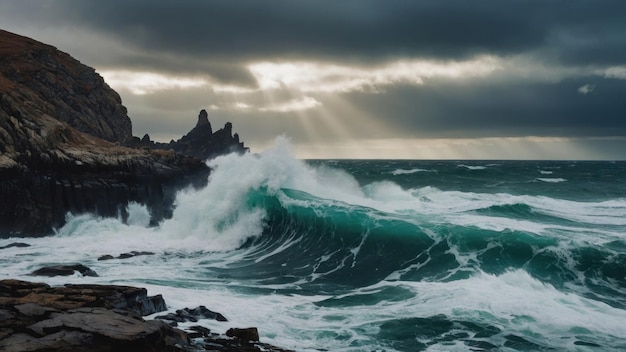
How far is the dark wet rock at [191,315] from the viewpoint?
10.9m

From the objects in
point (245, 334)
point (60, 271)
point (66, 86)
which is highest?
point (66, 86)

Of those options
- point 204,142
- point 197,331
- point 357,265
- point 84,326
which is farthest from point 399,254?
point 204,142

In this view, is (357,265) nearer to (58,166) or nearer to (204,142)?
(58,166)

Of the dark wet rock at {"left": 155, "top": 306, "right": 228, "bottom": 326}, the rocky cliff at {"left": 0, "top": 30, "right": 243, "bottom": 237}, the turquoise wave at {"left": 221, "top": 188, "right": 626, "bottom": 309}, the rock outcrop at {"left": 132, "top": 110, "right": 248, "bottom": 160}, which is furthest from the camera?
the rock outcrop at {"left": 132, "top": 110, "right": 248, "bottom": 160}

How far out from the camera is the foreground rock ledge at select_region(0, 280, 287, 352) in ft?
23.6

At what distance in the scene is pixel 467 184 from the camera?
69062 millimetres

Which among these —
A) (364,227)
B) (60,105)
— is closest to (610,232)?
(364,227)

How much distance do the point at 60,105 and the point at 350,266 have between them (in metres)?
37.3

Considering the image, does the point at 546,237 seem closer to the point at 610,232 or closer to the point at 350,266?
the point at 610,232

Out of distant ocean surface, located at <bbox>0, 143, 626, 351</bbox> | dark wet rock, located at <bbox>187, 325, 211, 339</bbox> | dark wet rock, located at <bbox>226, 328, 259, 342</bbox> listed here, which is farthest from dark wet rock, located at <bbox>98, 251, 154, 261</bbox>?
dark wet rock, located at <bbox>226, 328, 259, 342</bbox>

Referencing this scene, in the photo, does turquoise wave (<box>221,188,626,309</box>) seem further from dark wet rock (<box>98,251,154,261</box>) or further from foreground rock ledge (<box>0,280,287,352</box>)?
foreground rock ledge (<box>0,280,287,352</box>)

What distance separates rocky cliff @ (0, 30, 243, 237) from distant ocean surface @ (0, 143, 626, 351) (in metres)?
Result: 1.55

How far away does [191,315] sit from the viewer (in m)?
11.4

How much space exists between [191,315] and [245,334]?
5.73 ft
